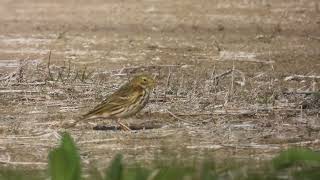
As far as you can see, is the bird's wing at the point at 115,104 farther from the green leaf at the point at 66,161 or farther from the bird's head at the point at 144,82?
the green leaf at the point at 66,161

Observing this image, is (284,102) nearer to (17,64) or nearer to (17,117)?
(17,117)

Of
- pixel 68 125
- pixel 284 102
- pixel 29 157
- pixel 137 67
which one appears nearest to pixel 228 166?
pixel 29 157

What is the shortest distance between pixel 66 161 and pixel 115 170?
16cm

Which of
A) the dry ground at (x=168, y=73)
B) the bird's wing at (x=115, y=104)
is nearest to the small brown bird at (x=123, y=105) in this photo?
the bird's wing at (x=115, y=104)

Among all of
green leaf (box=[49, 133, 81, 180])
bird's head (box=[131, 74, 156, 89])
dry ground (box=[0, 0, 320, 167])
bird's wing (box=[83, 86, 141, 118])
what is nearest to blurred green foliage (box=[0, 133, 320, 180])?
green leaf (box=[49, 133, 81, 180])

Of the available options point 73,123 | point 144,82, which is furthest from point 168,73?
point 73,123

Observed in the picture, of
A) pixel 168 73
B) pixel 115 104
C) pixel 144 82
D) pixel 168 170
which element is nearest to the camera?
pixel 168 170

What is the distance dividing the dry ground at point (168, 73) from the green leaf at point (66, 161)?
1.89 ft

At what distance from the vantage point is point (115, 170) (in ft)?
11.5

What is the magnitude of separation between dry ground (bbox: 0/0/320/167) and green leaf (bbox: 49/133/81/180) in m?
0.58

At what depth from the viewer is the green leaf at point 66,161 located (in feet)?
11.5

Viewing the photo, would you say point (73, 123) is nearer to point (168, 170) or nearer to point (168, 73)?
point (168, 73)

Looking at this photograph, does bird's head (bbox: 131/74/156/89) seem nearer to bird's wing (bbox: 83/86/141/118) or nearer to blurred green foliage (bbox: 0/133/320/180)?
bird's wing (bbox: 83/86/141/118)

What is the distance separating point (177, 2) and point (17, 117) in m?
10.2
